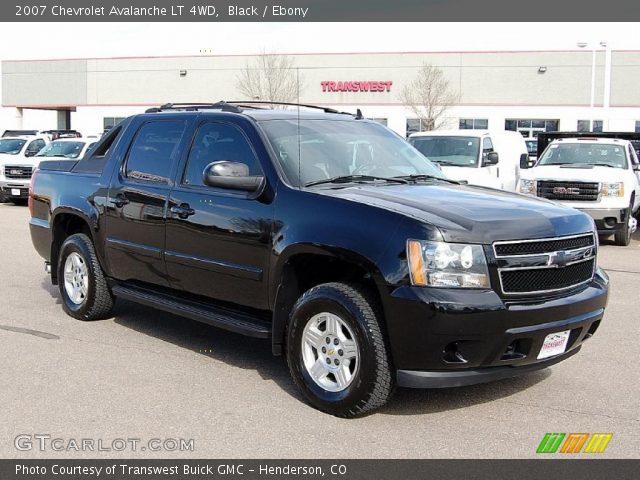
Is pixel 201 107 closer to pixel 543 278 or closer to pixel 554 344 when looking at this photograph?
pixel 543 278

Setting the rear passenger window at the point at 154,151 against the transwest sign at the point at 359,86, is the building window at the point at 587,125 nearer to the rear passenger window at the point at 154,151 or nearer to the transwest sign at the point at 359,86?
the transwest sign at the point at 359,86

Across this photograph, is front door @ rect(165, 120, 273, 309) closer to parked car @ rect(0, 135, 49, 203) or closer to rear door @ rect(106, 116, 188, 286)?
rear door @ rect(106, 116, 188, 286)

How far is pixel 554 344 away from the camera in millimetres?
4633

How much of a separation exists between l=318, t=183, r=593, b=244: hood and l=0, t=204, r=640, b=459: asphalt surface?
1159 millimetres

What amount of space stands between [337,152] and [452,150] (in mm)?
9973

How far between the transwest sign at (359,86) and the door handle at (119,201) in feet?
163

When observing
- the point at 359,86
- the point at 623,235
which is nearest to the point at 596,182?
the point at 623,235

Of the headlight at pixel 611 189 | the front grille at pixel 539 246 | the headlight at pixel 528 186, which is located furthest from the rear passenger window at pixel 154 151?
the headlight at pixel 611 189

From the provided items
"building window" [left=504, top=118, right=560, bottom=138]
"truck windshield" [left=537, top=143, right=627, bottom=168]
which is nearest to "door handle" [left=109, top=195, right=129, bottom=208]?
"truck windshield" [left=537, top=143, right=627, bottom=168]

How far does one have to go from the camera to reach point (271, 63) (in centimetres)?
5634

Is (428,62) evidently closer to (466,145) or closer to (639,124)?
(639,124)

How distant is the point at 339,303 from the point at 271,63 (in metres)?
53.6
